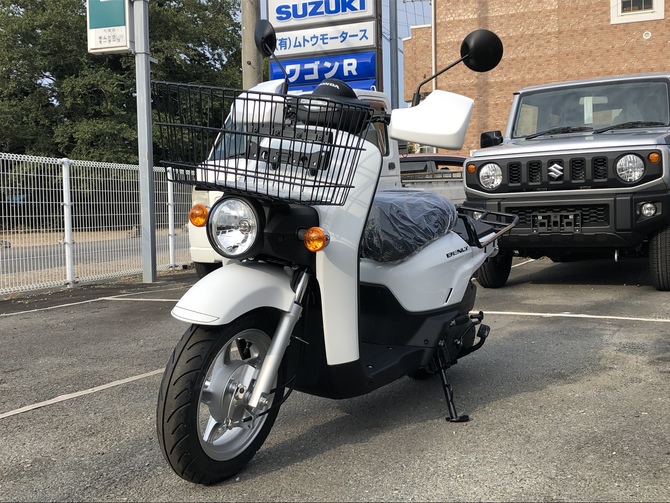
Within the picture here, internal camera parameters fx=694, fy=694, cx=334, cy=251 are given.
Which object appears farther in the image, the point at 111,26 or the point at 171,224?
the point at 171,224

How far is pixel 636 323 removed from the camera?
5.39 meters

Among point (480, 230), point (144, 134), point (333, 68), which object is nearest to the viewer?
point (480, 230)

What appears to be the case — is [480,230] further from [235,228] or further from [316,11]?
[316,11]

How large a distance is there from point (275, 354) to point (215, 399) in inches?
11.1

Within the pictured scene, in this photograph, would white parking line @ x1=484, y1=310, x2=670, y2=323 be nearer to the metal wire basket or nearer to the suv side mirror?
the suv side mirror

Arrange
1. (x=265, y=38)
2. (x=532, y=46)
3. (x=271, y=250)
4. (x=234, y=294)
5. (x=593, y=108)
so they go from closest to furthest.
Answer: (x=234, y=294) < (x=271, y=250) < (x=265, y=38) < (x=593, y=108) < (x=532, y=46)

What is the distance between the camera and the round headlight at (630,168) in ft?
20.6

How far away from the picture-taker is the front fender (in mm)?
2512

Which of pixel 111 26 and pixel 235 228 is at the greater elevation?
pixel 111 26

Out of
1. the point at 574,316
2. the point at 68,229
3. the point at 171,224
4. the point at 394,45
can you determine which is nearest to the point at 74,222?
the point at 68,229

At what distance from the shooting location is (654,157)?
623 cm

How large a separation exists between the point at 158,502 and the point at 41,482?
22.5 inches

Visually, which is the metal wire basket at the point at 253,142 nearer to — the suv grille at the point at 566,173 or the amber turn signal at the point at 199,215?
A: the amber turn signal at the point at 199,215

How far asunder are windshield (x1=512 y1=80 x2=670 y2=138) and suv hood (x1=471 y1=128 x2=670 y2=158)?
260mm
